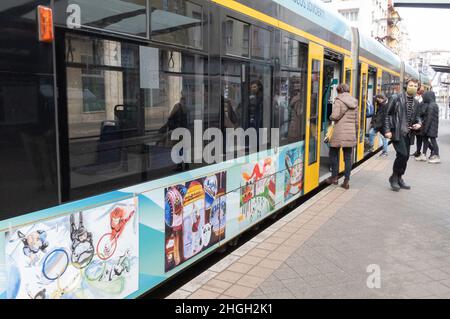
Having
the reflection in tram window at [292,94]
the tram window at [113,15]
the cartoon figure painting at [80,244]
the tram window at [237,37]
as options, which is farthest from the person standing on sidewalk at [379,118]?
the cartoon figure painting at [80,244]

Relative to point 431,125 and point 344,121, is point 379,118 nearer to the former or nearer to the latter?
point 344,121

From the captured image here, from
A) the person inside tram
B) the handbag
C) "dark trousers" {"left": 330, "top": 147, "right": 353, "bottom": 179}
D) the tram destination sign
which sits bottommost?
"dark trousers" {"left": 330, "top": 147, "right": 353, "bottom": 179}

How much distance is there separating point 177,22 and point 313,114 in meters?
3.97

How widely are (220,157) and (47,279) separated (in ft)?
6.81

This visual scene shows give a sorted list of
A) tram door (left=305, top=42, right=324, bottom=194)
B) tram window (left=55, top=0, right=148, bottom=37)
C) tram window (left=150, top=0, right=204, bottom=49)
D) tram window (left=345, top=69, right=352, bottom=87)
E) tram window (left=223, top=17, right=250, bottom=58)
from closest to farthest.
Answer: tram window (left=55, top=0, right=148, bottom=37) → tram window (left=150, top=0, right=204, bottom=49) → tram window (left=223, top=17, right=250, bottom=58) → tram door (left=305, top=42, right=324, bottom=194) → tram window (left=345, top=69, right=352, bottom=87)

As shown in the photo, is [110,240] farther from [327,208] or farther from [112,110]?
[327,208]

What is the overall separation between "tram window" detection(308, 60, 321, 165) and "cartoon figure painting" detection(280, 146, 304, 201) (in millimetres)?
526

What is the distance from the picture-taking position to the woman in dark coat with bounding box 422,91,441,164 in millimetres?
11688

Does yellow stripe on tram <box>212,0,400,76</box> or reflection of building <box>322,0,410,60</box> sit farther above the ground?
reflection of building <box>322,0,410,60</box>

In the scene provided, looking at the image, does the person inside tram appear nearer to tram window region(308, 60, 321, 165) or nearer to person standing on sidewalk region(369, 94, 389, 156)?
tram window region(308, 60, 321, 165)

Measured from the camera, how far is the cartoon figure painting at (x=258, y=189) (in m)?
4.72

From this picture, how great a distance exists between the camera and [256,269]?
13.3 feet

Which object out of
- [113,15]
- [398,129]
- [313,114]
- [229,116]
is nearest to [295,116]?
[313,114]

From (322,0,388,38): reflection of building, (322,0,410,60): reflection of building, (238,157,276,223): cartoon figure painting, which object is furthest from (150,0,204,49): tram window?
(322,0,388,38): reflection of building
